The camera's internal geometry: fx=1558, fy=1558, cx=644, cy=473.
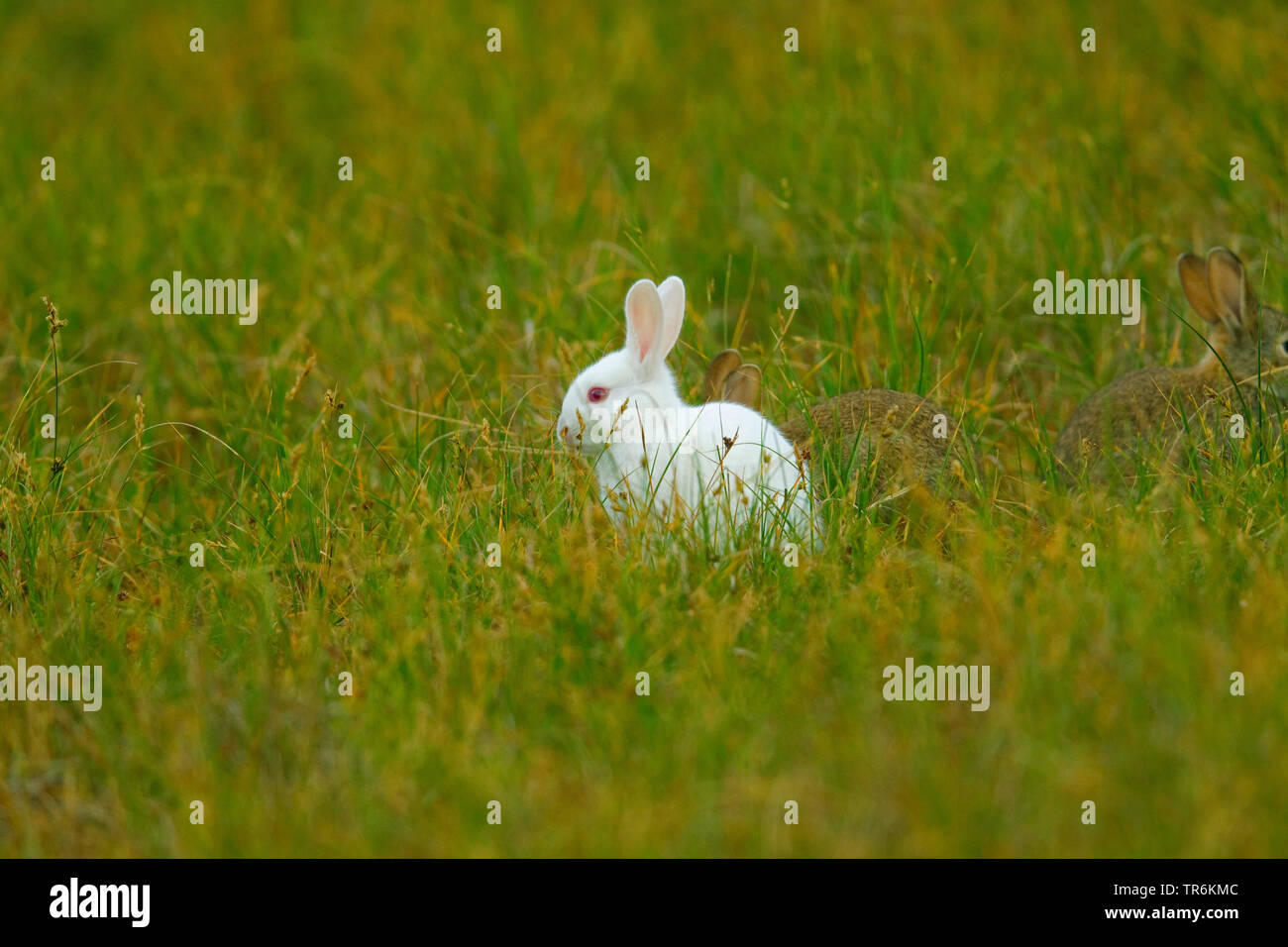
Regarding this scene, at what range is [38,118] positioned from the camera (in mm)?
8922

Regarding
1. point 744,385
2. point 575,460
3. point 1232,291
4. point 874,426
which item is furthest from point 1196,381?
point 575,460

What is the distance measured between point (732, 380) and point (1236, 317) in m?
1.92

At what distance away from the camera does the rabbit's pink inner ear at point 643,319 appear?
196 inches

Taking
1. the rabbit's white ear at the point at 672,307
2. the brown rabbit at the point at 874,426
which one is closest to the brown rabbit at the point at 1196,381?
the brown rabbit at the point at 874,426

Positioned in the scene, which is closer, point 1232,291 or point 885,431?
point 885,431

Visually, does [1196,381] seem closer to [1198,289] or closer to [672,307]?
[1198,289]

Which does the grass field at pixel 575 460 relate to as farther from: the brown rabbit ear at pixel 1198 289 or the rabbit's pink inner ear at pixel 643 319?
the rabbit's pink inner ear at pixel 643 319

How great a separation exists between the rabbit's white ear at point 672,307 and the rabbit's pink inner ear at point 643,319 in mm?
53

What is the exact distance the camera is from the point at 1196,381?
552cm

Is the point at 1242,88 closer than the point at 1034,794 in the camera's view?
No

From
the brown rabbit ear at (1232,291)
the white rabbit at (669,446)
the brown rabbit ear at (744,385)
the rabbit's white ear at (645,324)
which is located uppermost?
the brown rabbit ear at (1232,291)
